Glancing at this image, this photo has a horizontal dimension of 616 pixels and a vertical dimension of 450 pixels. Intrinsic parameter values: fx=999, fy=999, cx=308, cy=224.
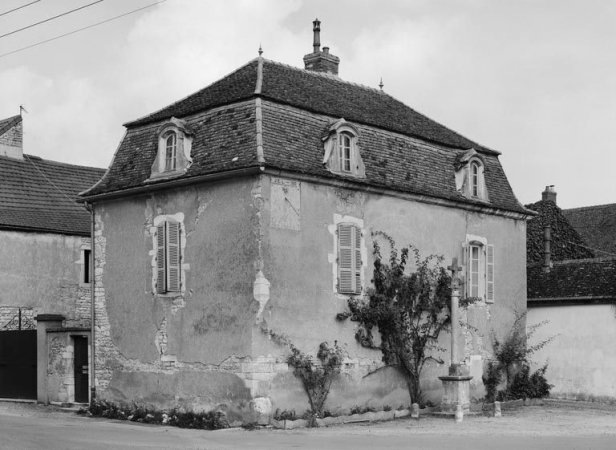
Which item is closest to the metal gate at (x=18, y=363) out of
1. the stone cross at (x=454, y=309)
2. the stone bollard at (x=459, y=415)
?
the stone cross at (x=454, y=309)

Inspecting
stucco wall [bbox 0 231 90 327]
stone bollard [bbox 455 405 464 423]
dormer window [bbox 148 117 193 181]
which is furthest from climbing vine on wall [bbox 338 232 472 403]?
stucco wall [bbox 0 231 90 327]

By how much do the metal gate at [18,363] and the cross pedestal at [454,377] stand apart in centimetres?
1128

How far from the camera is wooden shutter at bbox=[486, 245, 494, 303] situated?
27.8m

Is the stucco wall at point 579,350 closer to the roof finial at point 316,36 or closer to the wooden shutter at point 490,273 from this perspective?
the wooden shutter at point 490,273

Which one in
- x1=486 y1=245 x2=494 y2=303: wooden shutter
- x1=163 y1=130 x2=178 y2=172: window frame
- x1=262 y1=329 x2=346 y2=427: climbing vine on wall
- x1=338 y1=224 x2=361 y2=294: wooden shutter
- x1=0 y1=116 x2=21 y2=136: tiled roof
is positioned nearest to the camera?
x1=262 y1=329 x2=346 y2=427: climbing vine on wall

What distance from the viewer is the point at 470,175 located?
27.3m

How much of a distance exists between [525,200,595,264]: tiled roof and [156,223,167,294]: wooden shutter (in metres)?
15.9

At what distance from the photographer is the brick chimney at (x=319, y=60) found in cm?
2903

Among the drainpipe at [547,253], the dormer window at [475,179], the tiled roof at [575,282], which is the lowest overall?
the tiled roof at [575,282]

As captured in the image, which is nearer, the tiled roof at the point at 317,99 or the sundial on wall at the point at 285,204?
the sundial on wall at the point at 285,204

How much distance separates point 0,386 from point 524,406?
583 inches

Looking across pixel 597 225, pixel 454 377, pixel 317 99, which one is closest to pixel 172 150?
pixel 317 99

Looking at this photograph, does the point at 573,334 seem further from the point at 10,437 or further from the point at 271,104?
A: the point at 10,437

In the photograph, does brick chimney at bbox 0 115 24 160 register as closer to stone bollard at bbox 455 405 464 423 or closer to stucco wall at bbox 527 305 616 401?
stucco wall at bbox 527 305 616 401
